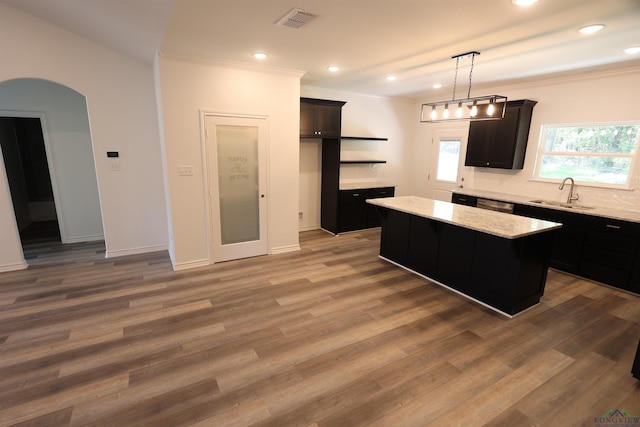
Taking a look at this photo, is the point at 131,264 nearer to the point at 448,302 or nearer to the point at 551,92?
the point at 448,302

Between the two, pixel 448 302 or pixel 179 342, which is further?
pixel 448 302

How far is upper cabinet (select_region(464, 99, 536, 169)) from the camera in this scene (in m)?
4.68

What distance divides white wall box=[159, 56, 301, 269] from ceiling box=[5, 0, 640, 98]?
0.21 meters

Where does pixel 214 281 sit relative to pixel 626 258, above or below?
below

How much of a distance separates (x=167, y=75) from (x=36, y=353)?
302 cm

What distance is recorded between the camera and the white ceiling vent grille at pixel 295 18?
2371 millimetres

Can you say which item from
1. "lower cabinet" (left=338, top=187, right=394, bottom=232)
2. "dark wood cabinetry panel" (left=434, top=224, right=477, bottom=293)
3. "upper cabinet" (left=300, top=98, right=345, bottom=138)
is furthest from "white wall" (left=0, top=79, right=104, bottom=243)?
"dark wood cabinetry panel" (left=434, top=224, right=477, bottom=293)

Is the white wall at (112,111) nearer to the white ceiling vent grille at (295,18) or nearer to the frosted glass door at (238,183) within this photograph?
the frosted glass door at (238,183)

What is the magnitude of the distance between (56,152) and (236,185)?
2965 millimetres

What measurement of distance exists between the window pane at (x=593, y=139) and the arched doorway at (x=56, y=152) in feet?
23.8

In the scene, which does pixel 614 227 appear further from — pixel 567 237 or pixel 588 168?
pixel 588 168

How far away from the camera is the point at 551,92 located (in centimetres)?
453

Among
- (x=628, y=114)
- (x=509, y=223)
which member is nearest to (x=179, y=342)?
(x=509, y=223)

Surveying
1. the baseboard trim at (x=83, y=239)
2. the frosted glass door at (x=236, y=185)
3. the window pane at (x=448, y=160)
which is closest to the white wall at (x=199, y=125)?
the frosted glass door at (x=236, y=185)
